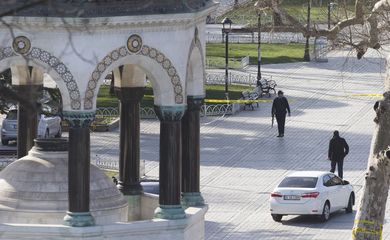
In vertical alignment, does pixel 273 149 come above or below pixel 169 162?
below

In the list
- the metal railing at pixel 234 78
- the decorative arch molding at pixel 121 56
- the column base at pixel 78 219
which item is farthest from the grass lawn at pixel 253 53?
the column base at pixel 78 219

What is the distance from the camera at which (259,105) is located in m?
47.6

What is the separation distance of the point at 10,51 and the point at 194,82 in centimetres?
250

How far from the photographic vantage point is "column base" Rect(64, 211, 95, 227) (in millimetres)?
17203

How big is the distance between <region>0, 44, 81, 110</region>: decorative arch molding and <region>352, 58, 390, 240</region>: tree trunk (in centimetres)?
372

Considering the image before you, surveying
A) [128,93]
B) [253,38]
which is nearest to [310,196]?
[128,93]

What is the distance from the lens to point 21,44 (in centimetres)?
1709

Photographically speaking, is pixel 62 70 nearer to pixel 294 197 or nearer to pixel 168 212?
pixel 168 212

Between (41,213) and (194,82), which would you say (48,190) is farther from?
(194,82)

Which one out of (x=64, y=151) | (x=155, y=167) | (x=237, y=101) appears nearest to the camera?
(x=64, y=151)

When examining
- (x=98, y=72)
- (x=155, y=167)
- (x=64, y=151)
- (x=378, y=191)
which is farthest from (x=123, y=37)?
(x=155, y=167)

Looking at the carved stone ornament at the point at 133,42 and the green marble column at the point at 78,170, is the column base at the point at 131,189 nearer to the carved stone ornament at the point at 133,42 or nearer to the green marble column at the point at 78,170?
the green marble column at the point at 78,170

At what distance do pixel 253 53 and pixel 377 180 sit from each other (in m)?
42.0

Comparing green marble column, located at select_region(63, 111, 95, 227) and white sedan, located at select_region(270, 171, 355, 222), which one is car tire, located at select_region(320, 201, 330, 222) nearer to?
white sedan, located at select_region(270, 171, 355, 222)
